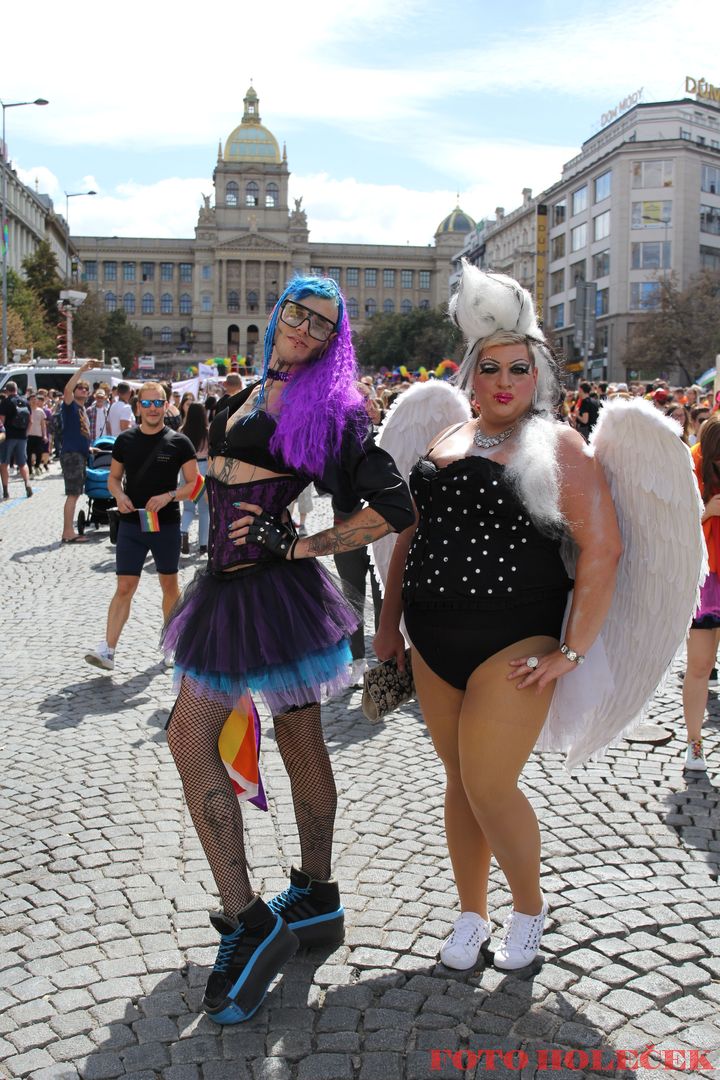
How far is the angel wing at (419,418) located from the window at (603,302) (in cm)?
6837

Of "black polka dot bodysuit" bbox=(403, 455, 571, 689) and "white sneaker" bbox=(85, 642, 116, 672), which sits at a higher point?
"black polka dot bodysuit" bbox=(403, 455, 571, 689)

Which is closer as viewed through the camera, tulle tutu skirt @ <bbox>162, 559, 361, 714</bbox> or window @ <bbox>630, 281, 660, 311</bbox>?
tulle tutu skirt @ <bbox>162, 559, 361, 714</bbox>

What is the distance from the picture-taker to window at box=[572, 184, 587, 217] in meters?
73.2

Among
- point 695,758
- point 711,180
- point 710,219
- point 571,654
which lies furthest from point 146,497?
point 711,180

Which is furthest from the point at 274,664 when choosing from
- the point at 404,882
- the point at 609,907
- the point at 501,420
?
the point at 609,907

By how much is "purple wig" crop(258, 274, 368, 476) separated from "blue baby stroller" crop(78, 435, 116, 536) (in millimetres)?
10569

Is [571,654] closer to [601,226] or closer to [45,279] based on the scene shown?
[45,279]

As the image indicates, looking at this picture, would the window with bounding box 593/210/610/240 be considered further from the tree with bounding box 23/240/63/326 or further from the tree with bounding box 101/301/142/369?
the tree with bounding box 23/240/63/326

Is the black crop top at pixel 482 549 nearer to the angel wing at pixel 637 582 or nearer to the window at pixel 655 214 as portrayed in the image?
the angel wing at pixel 637 582

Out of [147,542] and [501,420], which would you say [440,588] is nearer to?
[501,420]

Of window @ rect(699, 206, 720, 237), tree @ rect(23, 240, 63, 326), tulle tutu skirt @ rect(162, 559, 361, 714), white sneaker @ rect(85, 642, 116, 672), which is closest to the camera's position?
tulle tutu skirt @ rect(162, 559, 361, 714)

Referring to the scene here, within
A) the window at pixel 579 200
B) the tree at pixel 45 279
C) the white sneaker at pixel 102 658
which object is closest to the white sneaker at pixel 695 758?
the white sneaker at pixel 102 658

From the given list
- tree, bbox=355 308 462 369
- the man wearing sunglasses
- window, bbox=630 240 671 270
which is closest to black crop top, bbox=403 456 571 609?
the man wearing sunglasses

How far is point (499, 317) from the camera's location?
2.94 metres
